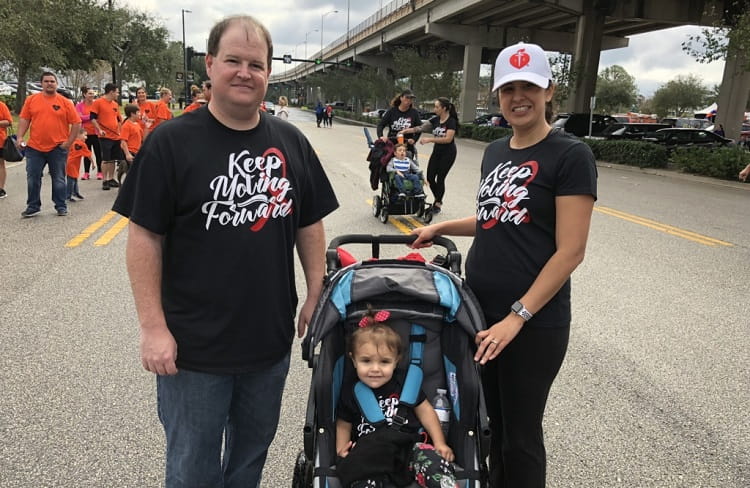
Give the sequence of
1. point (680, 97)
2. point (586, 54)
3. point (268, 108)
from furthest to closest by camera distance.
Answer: point (680, 97)
point (268, 108)
point (586, 54)

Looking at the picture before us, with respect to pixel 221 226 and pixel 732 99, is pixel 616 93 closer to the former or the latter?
pixel 732 99

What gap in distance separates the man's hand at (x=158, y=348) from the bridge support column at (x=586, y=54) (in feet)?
105

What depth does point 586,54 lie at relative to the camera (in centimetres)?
3250

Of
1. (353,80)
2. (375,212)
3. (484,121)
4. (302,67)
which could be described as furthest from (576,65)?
(302,67)

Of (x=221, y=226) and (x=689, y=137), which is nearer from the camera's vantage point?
(x=221, y=226)

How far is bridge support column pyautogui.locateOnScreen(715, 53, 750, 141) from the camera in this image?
101ft

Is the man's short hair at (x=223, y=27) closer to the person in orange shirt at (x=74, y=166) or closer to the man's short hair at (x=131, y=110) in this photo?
the person in orange shirt at (x=74, y=166)

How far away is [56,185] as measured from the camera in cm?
878

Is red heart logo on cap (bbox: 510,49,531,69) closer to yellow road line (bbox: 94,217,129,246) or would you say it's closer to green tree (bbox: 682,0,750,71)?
yellow road line (bbox: 94,217,129,246)

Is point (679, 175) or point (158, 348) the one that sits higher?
point (158, 348)

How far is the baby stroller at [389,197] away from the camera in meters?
8.87

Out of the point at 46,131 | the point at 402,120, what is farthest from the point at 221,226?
the point at 402,120

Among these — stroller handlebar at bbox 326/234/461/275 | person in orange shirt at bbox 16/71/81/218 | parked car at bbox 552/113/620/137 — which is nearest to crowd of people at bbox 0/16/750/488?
stroller handlebar at bbox 326/234/461/275

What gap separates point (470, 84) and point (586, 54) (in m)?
12.9
